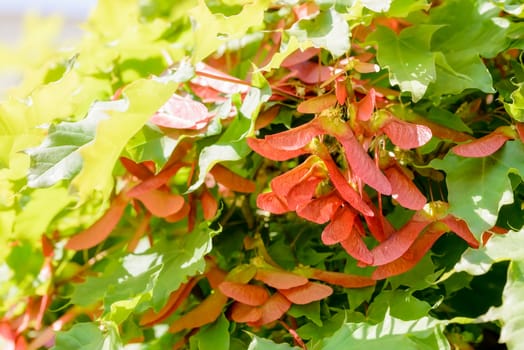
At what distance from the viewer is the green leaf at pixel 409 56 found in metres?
0.39

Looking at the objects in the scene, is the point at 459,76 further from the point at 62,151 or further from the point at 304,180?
the point at 62,151

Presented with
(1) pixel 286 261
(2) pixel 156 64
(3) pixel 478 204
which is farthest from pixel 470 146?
(2) pixel 156 64

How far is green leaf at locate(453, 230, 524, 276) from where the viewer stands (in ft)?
1.11

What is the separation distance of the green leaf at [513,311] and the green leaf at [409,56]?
0.33ft

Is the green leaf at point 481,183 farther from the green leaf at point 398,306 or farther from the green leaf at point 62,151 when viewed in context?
the green leaf at point 62,151

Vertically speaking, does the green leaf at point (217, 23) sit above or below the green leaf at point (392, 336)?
above

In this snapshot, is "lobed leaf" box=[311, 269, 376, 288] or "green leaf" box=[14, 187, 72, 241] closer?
"lobed leaf" box=[311, 269, 376, 288]

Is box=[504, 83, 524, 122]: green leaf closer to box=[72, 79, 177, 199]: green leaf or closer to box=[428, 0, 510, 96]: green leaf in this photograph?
box=[428, 0, 510, 96]: green leaf

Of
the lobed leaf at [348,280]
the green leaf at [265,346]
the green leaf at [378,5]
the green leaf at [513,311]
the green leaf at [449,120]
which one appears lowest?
the lobed leaf at [348,280]

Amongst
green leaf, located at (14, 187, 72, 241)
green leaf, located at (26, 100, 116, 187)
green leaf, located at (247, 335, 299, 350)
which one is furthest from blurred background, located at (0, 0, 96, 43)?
green leaf, located at (247, 335, 299, 350)

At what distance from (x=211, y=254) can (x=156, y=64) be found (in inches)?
6.8

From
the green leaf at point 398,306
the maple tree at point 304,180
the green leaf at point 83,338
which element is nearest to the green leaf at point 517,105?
the maple tree at point 304,180

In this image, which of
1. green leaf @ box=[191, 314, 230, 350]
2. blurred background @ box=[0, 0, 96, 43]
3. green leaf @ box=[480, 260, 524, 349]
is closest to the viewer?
green leaf @ box=[480, 260, 524, 349]

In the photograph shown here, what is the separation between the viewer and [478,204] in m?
0.37
